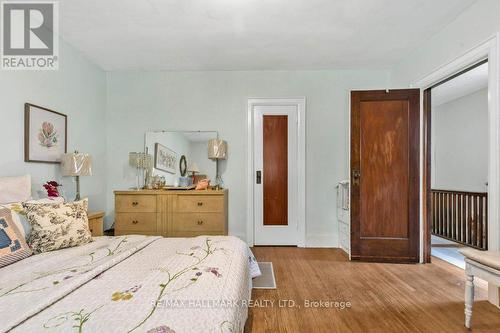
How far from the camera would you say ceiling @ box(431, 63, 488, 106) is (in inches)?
153

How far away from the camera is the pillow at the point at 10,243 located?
4.90ft

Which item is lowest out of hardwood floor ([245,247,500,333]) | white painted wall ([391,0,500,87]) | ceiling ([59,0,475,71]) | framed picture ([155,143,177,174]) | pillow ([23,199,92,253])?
hardwood floor ([245,247,500,333])

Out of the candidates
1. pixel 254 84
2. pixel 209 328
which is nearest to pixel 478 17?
pixel 254 84

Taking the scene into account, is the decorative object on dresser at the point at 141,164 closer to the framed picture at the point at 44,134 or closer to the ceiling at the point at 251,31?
the framed picture at the point at 44,134

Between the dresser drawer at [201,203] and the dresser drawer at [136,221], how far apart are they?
0.39 meters

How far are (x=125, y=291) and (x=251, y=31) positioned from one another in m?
2.59

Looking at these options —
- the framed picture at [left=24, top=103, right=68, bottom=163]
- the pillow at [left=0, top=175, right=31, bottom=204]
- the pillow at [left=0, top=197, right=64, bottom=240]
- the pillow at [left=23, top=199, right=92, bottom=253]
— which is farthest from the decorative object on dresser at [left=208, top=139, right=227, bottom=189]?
the pillow at [left=0, top=197, right=64, bottom=240]

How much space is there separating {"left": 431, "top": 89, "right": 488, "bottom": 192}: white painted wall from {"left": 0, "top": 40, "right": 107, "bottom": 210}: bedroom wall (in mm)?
6136

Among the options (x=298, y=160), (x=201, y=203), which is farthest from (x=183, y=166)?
(x=298, y=160)

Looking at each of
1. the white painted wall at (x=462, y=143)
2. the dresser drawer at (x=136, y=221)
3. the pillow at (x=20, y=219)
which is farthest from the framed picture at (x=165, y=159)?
the white painted wall at (x=462, y=143)

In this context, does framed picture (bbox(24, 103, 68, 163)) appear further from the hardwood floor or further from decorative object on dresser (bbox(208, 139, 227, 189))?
the hardwood floor

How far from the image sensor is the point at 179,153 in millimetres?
3711

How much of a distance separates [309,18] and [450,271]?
306cm

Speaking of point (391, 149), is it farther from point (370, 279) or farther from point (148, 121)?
point (148, 121)
